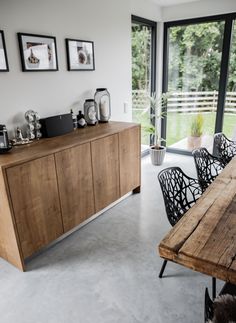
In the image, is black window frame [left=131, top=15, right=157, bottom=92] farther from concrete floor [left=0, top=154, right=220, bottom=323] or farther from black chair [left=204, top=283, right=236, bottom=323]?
black chair [left=204, top=283, right=236, bottom=323]

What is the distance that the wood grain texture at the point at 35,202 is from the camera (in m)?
1.89

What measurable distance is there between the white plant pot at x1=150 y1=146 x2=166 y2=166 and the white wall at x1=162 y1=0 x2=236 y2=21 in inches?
86.0

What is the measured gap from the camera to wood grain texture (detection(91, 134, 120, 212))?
2543 millimetres

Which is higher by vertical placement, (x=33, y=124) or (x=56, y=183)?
(x=33, y=124)

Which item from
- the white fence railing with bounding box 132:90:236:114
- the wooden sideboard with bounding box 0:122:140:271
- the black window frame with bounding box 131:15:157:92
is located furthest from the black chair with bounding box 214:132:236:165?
the black window frame with bounding box 131:15:157:92

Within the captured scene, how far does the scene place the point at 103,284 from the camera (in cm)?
192

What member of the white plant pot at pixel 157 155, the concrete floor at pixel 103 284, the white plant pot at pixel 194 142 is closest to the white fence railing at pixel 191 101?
the white plant pot at pixel 194 142

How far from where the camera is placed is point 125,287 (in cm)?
189

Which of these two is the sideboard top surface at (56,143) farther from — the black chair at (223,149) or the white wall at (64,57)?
the black chair at (223,149)

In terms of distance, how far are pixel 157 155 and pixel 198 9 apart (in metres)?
2.37

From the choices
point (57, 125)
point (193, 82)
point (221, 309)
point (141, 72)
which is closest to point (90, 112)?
point (57, 125)

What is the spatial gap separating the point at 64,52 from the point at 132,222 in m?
1.97

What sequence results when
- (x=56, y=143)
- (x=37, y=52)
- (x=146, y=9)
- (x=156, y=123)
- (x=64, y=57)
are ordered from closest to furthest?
(x=56, y=143)
(x=37, y=52)
(x=64, y=57)
(x=146, y=9)
(x=156, y=123)

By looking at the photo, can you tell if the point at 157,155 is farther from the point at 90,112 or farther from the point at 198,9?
the point at 198,9
